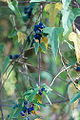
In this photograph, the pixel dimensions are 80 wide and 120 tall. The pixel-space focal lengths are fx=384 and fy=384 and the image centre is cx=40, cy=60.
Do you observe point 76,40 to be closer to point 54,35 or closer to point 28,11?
point 54,35

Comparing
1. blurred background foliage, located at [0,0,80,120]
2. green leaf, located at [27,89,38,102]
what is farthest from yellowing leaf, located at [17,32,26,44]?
green leaf, located at [27,89,38,102]

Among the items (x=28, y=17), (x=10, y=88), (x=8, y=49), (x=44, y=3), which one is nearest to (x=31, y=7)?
(x=28, y=17)

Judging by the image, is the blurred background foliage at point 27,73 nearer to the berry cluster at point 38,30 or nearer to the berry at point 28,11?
the berry at point 28,11

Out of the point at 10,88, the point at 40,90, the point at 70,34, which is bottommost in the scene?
the point at 10,88

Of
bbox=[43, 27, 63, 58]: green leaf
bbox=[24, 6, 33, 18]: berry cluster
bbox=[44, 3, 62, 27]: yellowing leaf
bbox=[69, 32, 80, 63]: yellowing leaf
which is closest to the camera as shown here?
bbox=[43, 27, 63, 58]: green leaf

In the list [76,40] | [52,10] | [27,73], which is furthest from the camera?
[27,73]

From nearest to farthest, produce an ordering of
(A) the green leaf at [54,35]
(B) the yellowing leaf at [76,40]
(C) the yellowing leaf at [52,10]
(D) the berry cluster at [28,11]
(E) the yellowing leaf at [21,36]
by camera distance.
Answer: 1. (A) the green leaf at [54,35]
2. (B) the yellowing leaf at [76,40]
3. (C) the yellowing leaf at [52,10]
4. (E) the yellowing leaf at [21,36]
5. (D) the berry cluster at [28,11]

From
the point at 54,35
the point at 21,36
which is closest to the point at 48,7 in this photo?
the point at 21,36

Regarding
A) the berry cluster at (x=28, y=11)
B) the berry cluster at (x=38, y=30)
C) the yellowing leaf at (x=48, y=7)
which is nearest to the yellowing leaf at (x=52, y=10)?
the yellowing leaf at (x=48, y=7)

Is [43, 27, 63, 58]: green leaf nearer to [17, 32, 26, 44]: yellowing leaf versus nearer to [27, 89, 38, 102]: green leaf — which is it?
[27, 89, 38, 102]: green leaf

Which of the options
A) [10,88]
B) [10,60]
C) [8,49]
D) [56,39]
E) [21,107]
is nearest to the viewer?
[56,39]

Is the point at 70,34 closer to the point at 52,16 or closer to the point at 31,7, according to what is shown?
the point at 52,16
